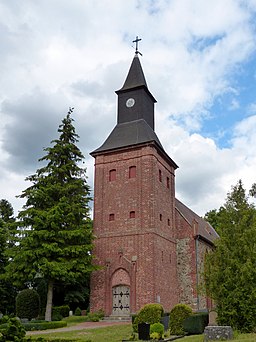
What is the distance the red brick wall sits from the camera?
1123 inches

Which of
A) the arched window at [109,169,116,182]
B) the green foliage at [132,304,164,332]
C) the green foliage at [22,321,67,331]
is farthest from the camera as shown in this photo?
the arched window at [109,169,116,182]

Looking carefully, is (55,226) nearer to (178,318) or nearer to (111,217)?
(111,217)

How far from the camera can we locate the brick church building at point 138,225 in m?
28.8

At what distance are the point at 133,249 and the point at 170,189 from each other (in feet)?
22.9

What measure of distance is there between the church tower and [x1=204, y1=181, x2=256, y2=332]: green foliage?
379 inches

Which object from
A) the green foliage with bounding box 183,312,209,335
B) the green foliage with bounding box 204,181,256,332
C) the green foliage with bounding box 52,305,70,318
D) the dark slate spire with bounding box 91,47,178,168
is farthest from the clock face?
the green foliage with bounding box 183,312,209,335

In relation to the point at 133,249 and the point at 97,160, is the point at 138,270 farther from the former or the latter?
the point at 97,160

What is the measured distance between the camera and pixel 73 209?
28.8 meters

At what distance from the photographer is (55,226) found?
27.3 metres

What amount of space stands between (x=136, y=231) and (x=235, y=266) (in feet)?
39.3

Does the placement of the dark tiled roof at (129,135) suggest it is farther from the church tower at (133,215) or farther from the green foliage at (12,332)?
the green foliage at (12,332)

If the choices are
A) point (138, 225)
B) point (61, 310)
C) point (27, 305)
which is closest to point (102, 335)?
point (27, 305)

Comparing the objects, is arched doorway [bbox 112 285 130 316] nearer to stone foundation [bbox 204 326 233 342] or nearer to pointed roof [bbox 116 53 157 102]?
stone foundation [bbox 204 326 233 342]

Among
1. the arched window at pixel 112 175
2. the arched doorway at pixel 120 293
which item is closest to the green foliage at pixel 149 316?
the arched doorway at pixel 120 293
